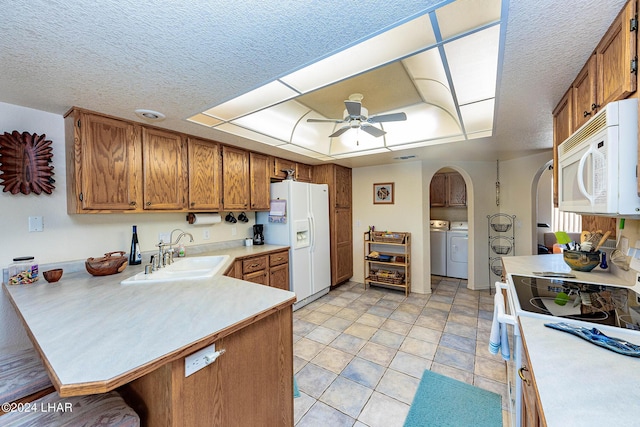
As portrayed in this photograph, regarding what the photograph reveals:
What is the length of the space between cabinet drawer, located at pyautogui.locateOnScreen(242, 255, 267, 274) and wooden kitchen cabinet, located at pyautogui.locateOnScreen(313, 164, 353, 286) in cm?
149

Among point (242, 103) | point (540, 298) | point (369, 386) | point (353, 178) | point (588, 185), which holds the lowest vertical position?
point (369, 386)

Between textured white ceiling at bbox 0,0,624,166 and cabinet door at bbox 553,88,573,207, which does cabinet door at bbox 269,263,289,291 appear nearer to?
textured white ceiling at bbox 0,0,624,166

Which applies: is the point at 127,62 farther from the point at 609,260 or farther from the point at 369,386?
the point at 609,260

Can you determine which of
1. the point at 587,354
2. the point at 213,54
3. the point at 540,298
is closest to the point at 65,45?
the point at 213,54

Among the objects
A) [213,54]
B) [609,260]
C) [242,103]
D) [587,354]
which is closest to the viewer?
[587,354]

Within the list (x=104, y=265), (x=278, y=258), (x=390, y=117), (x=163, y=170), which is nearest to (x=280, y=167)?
(x=278, y=258)

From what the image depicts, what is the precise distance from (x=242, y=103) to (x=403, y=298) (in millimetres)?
3430

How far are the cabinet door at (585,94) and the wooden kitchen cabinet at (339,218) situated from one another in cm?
298

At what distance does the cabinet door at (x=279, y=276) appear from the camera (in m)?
3.11

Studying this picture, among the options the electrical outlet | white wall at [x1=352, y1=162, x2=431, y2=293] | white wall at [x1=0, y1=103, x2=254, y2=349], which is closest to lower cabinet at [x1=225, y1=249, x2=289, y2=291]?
white wall at [x1=0, y1=103, x2=254, y2=349]

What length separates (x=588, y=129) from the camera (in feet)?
3.77

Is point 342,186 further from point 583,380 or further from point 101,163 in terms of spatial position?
point 583,380

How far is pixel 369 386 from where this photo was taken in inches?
77.4

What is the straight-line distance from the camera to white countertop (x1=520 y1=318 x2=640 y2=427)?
0.62 m
